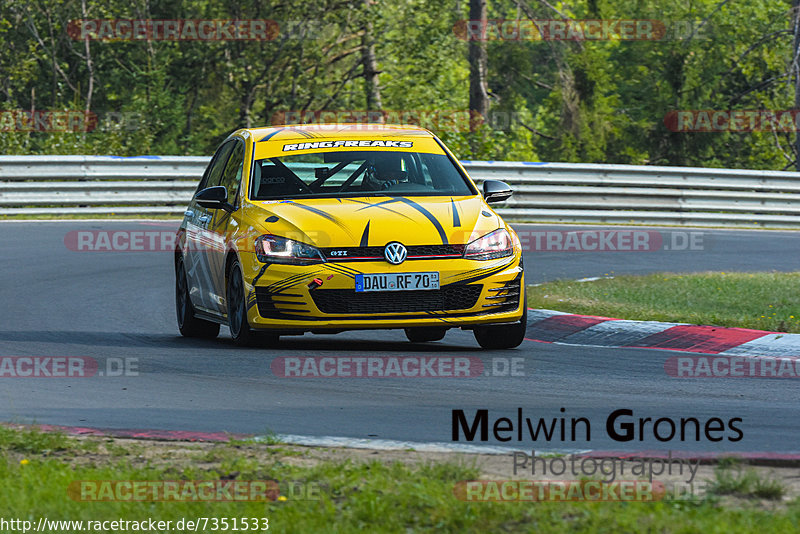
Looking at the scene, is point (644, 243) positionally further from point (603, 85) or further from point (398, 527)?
point (398, 527)

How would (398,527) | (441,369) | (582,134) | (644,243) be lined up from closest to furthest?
(398,527) → (441,369) → (644,243) → (582,134)

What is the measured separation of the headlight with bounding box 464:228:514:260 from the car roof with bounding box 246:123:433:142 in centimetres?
170

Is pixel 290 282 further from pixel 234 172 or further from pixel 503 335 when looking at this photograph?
pixel 234 172

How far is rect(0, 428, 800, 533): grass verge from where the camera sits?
4.36 metres

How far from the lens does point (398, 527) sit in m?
4.39

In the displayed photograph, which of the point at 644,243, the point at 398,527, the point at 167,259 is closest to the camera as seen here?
the point at 398,527

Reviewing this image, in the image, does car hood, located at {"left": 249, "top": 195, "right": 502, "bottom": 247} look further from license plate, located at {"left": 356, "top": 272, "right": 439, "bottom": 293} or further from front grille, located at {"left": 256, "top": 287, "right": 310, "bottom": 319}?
front grille, located at {"left": 256, "top": 287, "right": 310, "bottom": 319}

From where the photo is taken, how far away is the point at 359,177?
9859 millimetres

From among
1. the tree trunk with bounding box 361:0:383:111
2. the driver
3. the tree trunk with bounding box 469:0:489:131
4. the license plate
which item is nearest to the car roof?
the driver

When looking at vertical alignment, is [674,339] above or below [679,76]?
below

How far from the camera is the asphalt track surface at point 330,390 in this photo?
21.3 feet

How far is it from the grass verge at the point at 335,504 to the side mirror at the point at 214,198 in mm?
4182

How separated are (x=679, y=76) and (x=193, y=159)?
55.8 ft

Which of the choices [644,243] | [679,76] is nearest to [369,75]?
[679,76]
